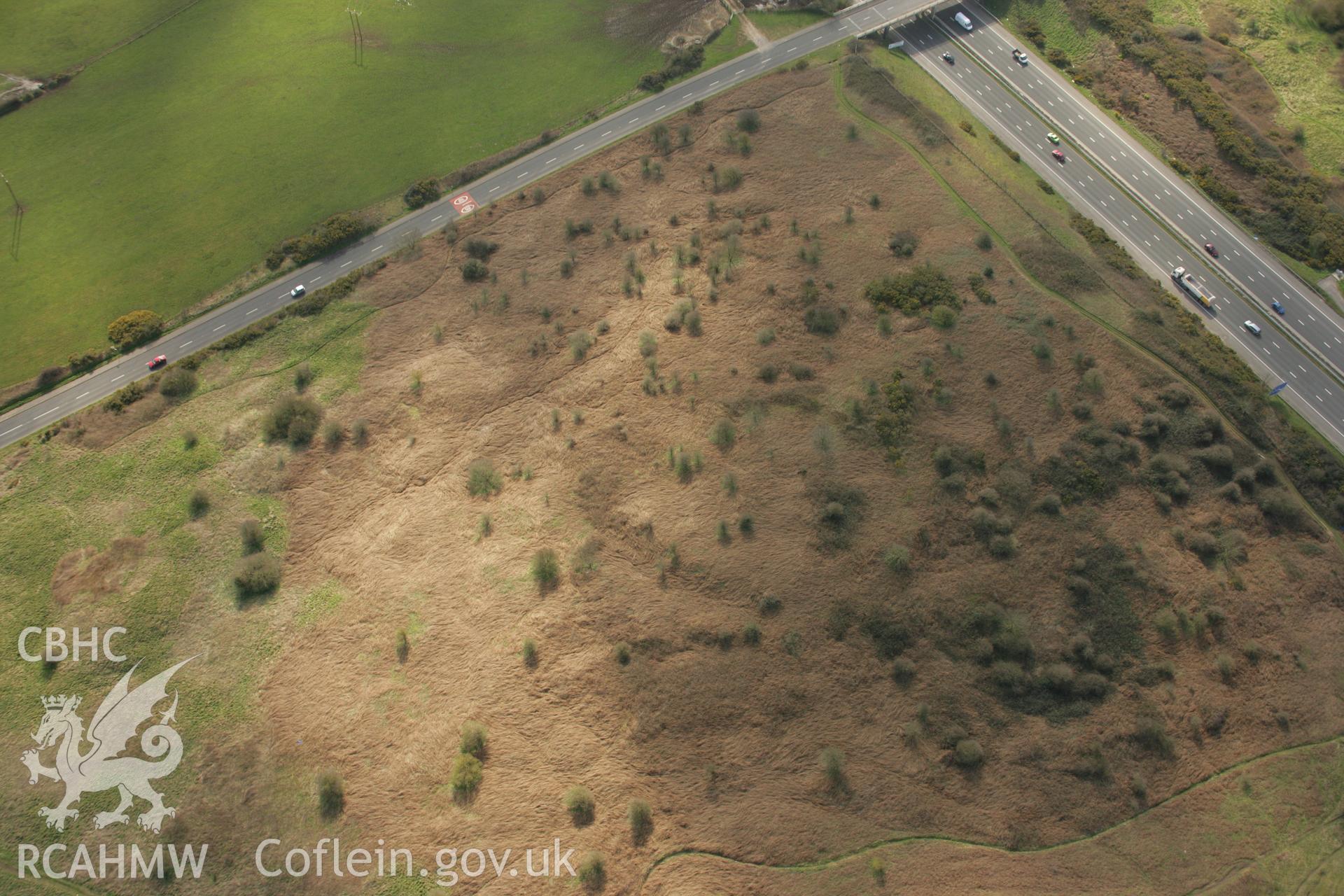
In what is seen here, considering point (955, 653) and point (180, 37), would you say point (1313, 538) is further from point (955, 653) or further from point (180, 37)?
point (180, 37)

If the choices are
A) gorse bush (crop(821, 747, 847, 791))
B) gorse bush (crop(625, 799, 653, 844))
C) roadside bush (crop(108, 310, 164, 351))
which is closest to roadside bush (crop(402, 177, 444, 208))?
roadside bush (crop(108, 310, 164, 351))

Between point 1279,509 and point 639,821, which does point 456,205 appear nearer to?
point 639,821

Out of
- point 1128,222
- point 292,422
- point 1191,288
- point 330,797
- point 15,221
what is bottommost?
point 330,797

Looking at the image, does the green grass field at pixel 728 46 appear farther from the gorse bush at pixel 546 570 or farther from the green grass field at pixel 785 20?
the gorse bush at pixel 546 570

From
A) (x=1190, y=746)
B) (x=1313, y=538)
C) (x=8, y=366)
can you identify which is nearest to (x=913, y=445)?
(x=1190, y=746)

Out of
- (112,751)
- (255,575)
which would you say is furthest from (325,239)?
(112,751)

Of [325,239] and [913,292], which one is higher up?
[325,239]

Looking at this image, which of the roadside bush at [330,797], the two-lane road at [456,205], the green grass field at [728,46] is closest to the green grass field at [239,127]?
the two-lane road at [456,205]
